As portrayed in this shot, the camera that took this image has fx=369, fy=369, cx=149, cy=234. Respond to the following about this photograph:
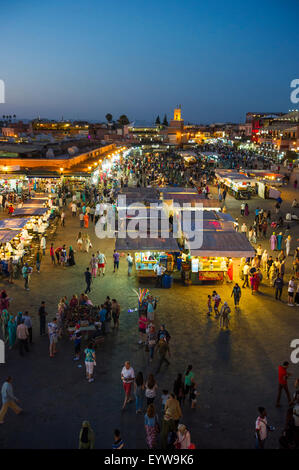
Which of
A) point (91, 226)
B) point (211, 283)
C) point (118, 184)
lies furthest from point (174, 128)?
point (211, 283)

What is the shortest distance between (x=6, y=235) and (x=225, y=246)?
744cm

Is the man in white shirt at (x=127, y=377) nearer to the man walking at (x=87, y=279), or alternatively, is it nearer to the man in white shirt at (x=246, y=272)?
the man walking at (x=87, y=279)

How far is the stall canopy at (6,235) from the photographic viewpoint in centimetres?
1242

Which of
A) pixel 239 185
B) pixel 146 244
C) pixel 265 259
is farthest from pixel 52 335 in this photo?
pixel 239 185

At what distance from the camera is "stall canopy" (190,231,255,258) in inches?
450

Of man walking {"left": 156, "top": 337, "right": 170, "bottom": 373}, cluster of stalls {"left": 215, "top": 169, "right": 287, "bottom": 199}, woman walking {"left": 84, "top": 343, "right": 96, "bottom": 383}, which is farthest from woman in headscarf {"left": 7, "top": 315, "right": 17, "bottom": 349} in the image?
cluster of stalls {"left": 215, "top": 169, "right": 287, "bottom": 199}

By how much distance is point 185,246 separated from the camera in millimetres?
12789

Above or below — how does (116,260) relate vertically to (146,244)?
below

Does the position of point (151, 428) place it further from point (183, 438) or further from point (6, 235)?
point (6, 235)

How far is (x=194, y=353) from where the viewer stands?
810 centimetres

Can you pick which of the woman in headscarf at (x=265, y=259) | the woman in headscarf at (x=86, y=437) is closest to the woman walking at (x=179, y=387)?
the woman in headscarf at (x=86, y=437)

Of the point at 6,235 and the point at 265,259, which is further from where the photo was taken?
the point at 265,259

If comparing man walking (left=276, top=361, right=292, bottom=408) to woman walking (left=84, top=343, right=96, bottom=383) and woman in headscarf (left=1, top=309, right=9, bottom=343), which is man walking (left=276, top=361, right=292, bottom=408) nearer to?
woman walking (left=84, top=343, right=96, bottom=383)
